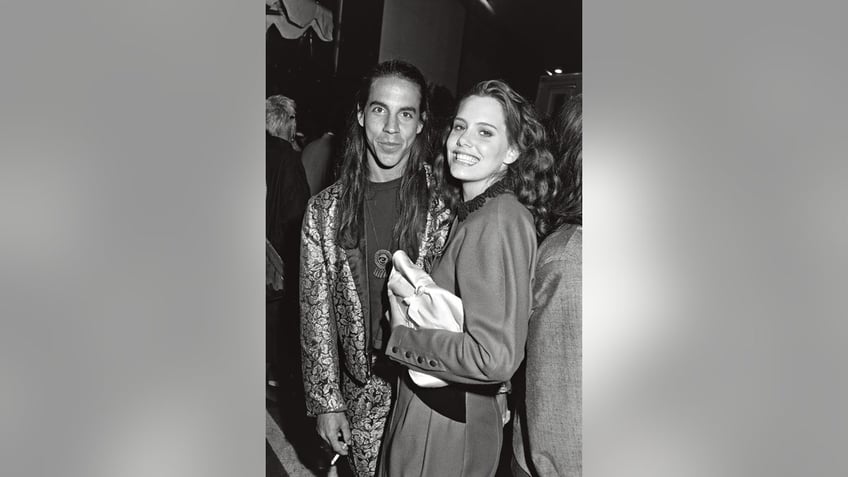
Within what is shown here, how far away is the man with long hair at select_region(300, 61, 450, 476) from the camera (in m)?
2.51

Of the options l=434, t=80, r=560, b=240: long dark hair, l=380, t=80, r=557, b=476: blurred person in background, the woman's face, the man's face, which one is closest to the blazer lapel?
l=380, t=80, r=557, b=476: blurred person in background

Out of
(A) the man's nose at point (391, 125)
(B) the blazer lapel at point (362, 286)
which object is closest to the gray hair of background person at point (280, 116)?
(A) the man's nose at point (391, 125)

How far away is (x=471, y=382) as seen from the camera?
2.38 m

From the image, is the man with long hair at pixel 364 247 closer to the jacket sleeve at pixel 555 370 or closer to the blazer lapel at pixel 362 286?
the blazer lapel at pixel 362 286

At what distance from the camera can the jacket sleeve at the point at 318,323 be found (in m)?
2.58

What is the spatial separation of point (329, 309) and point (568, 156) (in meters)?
0.79

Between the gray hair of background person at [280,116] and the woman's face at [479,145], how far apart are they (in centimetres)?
47

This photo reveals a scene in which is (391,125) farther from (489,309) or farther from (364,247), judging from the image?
(489,309)

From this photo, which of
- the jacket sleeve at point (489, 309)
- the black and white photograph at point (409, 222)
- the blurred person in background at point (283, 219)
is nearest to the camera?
the jacket sleeve at point (489, 309)

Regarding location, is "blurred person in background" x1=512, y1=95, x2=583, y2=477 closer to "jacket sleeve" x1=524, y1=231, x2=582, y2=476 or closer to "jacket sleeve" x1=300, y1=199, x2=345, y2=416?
"jacket sleeve" x1=524, y1=231, x2=582, y2=476
